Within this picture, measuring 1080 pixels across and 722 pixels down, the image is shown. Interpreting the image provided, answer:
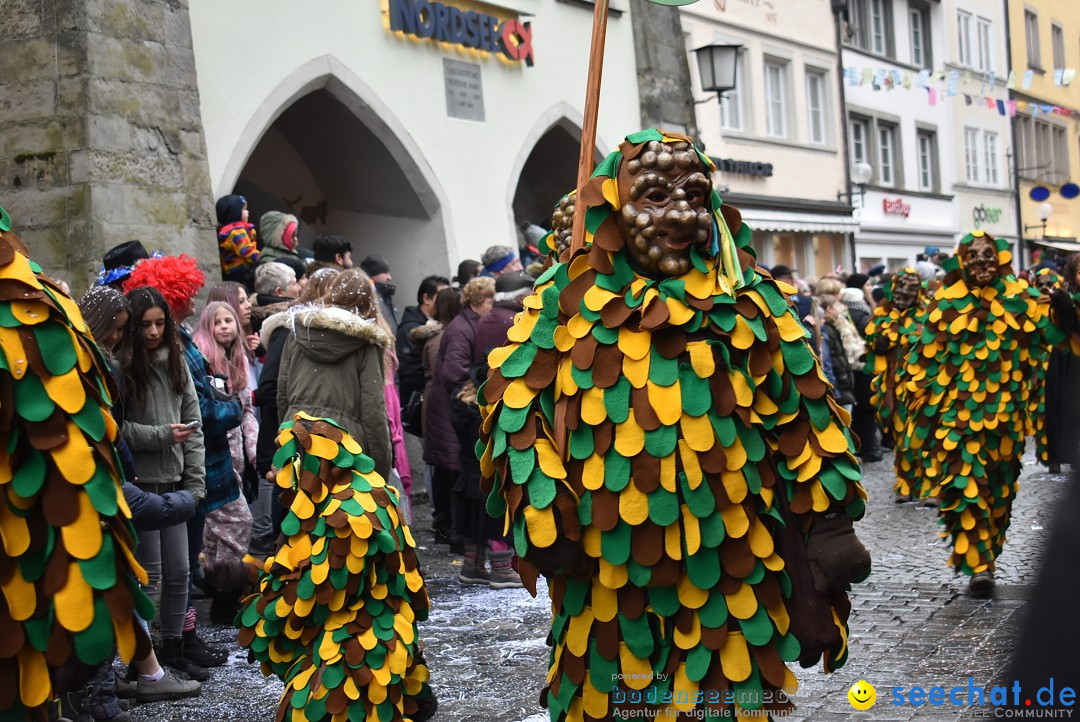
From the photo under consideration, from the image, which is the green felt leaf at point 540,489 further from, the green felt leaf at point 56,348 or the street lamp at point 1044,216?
the street lamp at point 1044,216

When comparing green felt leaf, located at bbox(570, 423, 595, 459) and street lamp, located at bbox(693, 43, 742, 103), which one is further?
street lamp, located at bbox(693, 43, 742, 103)

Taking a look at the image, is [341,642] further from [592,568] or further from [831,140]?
[831,140]

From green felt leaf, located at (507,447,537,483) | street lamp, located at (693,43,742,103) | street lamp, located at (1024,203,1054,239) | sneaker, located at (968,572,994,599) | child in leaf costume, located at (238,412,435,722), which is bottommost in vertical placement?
sneaker, located at (968,572,994,599)

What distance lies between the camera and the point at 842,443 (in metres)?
3.36

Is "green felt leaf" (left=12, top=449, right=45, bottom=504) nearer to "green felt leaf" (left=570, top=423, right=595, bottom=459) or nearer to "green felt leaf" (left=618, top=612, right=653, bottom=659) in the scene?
"green felt leaf" (left=570, top=423, right=595, bottom=459)

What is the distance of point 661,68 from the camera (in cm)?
1566

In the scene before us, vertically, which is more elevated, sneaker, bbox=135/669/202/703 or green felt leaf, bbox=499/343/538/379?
green felt leaf, bbox=499/343/538/379

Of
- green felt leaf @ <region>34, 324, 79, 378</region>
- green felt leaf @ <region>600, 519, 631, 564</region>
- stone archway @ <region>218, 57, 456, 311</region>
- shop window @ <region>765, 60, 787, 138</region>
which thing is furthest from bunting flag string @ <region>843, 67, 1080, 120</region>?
green felt leaf @ <region>34, 324, 79, 378</region>

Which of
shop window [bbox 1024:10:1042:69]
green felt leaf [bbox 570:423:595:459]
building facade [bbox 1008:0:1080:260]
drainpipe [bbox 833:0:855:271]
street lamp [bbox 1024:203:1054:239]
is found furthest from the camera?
shop window [bbox 1024:10:1042:69]

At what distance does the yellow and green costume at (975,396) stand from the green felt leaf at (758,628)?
379cm

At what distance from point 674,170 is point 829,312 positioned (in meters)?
9.63

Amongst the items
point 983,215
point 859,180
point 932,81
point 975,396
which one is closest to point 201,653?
point 975,396

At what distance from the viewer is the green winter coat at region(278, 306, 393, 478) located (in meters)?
6.07

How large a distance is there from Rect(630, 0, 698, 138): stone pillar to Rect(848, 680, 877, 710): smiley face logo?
1096cm
